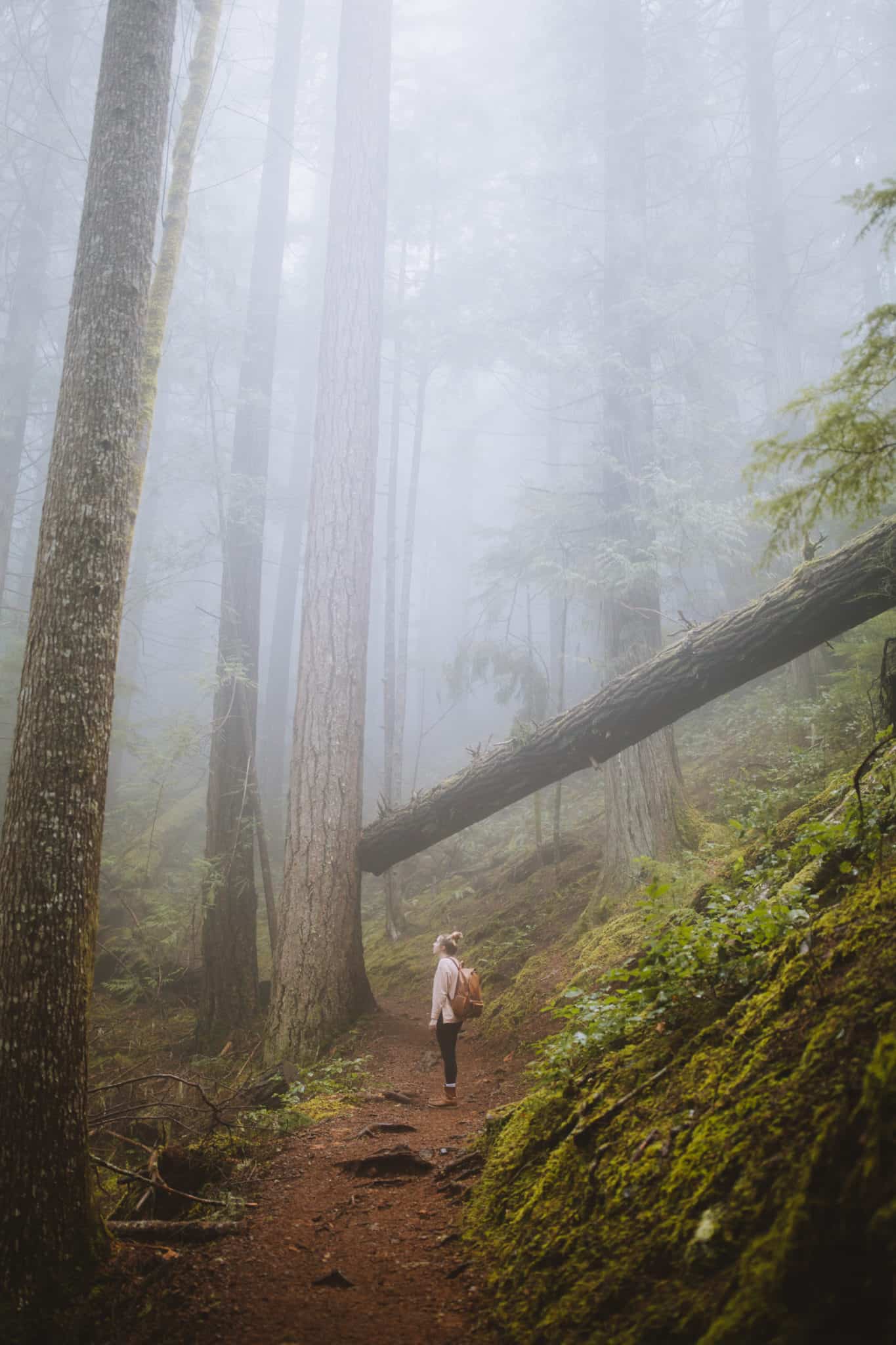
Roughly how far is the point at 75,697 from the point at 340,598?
545cm

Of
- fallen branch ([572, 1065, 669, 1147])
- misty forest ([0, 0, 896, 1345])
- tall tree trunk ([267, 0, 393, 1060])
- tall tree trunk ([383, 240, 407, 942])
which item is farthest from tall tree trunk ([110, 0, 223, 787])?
tall tree trunk ([383, 240, 407, 942])

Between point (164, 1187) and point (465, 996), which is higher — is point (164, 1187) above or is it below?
below

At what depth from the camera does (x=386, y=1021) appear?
26.6 feet

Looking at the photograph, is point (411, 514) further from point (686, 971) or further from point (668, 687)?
point (686, 971)

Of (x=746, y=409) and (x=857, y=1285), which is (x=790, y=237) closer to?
(x=746, y=409)

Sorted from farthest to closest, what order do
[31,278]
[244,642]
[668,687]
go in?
[31,278], [244,642], [668,687]

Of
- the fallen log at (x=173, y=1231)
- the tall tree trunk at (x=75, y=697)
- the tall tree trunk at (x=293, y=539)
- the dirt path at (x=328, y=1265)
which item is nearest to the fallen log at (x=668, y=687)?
the dirt path at (x=328, y=1265)

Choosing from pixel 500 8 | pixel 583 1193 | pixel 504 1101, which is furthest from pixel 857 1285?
pixel 500 8

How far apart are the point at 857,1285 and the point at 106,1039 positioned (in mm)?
10877

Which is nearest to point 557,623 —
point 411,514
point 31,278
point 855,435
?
point 411,514

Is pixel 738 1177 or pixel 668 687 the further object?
pixel 668 687

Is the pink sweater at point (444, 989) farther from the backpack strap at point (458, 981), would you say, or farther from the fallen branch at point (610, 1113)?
the fallen branch at point (610, 1113)

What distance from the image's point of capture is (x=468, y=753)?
1266 centimetres

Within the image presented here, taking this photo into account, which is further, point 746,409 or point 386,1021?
point 746,409
